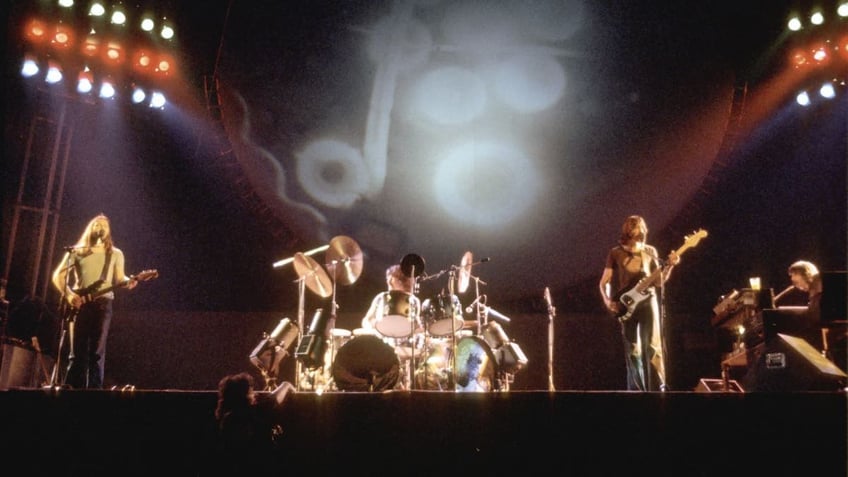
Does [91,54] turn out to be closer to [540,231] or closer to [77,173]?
[77,173]

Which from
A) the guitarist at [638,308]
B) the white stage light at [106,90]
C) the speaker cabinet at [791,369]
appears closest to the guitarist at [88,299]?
the white stage light at [106,90]

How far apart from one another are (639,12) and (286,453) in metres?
8.50

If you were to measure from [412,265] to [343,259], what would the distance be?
1277 millimetres

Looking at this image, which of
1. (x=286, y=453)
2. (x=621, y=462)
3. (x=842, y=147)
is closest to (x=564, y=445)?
(x=621, y=462)

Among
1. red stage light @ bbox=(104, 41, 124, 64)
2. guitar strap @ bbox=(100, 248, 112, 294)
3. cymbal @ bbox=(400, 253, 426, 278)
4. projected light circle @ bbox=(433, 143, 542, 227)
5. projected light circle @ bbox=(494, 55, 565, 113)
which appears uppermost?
projected light circle @ bbox=(494, 55, 565, 113)

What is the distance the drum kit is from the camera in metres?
7.49

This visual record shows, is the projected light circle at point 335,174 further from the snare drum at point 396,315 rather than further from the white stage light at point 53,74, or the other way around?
the white stage light at point 53,74

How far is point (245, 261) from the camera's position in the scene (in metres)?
10.6

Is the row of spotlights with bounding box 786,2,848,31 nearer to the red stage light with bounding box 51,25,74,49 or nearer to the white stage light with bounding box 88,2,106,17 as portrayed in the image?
the white stage light with bounding box 88,2,106,17

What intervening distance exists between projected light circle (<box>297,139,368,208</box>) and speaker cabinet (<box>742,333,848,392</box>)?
6.63m

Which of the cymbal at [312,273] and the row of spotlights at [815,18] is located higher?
the row of spotlights at [815,18]

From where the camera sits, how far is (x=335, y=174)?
10.6 metres

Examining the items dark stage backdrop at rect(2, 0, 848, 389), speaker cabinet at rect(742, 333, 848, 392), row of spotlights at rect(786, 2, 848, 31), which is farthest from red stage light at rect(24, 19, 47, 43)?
row of spotlights at rect(786, 2, 848, 31)

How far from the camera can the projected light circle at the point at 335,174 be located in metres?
10.6
